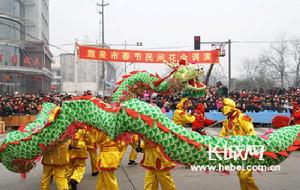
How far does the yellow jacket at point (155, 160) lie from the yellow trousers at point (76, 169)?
161cm

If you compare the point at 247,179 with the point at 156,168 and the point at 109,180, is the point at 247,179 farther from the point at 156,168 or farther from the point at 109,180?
the point at 109,180

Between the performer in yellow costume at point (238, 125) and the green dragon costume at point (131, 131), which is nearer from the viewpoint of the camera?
the green dragon costume at point (131, 131)

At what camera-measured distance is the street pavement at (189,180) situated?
7070mm

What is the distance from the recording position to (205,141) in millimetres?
4613

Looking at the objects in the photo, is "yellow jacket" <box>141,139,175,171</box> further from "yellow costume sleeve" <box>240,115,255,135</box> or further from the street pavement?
the street pavement

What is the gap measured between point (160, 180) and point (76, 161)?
1.95 metres

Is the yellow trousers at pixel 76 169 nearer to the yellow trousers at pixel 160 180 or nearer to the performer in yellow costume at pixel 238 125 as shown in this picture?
the yellow trousers at pixel 160 180

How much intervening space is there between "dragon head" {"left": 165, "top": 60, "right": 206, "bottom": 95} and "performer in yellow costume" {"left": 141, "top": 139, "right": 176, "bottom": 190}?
192 centimetres

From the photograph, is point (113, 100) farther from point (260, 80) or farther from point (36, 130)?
point (260, 80)

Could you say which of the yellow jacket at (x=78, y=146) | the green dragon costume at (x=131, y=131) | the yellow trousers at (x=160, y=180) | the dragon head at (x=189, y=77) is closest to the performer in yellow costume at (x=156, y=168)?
the yellow trousers at (x=160, y=180)

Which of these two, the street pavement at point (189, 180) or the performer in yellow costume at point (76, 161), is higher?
the performer in yellow costume at point (76, 161)

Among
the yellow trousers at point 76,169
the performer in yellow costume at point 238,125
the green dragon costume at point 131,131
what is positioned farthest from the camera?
the yellow trousers at point 76,169

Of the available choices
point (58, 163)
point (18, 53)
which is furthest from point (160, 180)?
point (18, 53)

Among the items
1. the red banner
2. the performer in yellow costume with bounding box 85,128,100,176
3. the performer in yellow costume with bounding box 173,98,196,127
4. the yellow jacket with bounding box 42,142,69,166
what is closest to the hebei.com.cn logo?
the performer in yellow costume with bounding box 85,128,100,176
